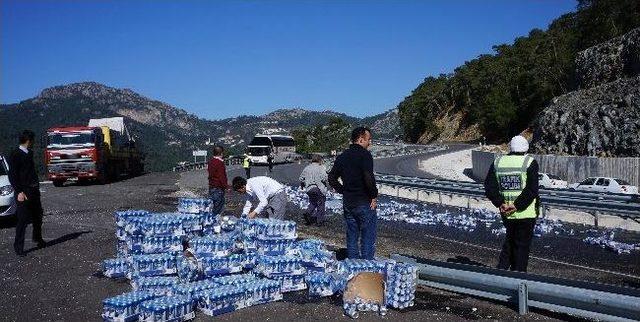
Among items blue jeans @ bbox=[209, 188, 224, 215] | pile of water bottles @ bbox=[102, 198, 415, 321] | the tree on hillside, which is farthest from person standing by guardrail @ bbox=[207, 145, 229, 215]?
the tree on hillside

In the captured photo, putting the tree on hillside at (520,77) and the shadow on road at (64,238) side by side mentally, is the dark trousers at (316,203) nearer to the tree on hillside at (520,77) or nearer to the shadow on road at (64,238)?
the shadow on road at (64,238)

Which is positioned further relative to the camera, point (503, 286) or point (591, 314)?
point (503, 286)

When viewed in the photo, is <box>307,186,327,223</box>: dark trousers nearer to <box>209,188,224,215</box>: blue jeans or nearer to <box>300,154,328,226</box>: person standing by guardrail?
<box>300,154,328,226</box>: person standing by guardrail

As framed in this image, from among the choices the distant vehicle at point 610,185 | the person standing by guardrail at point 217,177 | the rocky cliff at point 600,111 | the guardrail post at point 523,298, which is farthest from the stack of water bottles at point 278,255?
the rocky cliff at point 600,111

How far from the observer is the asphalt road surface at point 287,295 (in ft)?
23.6

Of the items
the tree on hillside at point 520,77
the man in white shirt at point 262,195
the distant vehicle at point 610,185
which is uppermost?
the tree on hillside at point 520,77

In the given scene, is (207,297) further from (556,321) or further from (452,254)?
(452,254)

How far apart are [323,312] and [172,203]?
1593 centimetres

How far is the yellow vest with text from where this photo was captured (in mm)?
7352

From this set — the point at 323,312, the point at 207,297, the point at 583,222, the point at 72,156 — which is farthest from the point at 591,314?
the point at 72,156

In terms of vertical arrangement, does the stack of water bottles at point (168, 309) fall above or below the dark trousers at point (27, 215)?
below

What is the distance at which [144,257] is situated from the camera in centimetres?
866

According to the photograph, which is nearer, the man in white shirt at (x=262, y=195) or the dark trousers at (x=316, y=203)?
the man in white shirt at (x=262, y=195)

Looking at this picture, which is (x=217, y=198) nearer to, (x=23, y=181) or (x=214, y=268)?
(x=23, y=181)
